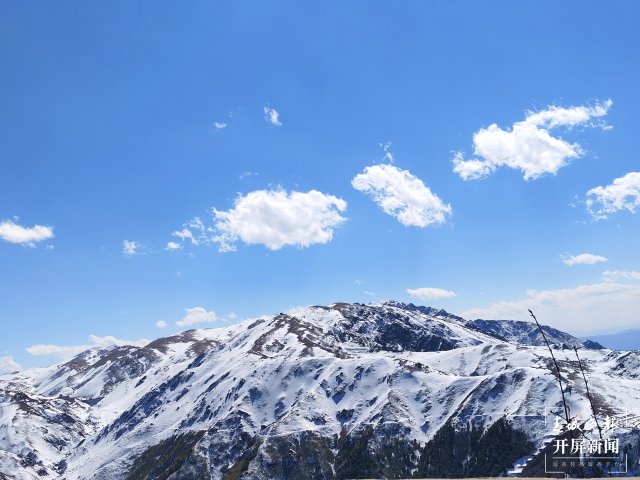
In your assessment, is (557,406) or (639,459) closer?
(639,459)

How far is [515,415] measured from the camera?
636ft

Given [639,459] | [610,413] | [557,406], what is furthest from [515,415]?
[639,459]

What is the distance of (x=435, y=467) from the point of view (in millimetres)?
198500

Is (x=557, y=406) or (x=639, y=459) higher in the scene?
(x=557, y=406)

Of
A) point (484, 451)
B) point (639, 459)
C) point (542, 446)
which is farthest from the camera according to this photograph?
point (484, 451)

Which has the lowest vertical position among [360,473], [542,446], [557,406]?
[360,473]

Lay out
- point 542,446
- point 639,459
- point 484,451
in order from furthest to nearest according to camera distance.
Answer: point 484,451 → point 542,446 → point 639,459

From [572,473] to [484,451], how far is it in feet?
121

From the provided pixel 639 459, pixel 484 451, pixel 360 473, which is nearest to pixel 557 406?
pixel 484 451

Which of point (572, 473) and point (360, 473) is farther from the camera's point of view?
point (360, 473)

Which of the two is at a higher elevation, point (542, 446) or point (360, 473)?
point (542, 446)

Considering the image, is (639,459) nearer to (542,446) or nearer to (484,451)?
(542,446)

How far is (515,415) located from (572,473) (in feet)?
121

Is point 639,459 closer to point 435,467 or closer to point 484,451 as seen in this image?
point 484,451
